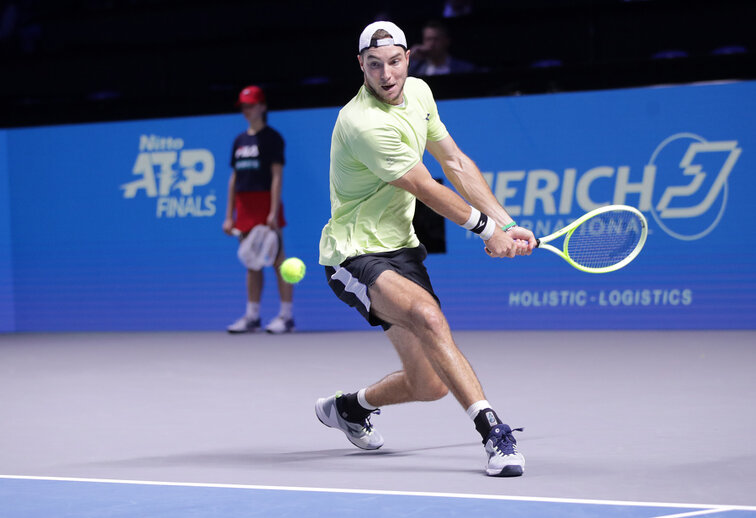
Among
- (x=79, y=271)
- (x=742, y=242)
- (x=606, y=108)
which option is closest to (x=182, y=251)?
(x=79, y=271)

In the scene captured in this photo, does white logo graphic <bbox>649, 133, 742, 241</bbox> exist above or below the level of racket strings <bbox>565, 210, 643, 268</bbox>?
above

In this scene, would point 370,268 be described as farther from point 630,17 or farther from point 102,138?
point 102,138

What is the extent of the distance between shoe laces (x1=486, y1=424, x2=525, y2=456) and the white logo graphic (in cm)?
532

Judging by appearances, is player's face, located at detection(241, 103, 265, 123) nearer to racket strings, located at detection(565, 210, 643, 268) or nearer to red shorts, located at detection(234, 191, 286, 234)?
red shorts, located at detection(234, 191, 286, 234)

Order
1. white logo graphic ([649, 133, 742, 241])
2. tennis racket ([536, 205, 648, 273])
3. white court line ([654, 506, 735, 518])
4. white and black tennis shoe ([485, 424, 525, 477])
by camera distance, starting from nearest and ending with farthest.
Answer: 1. white court line ([654, 506, 735, 518])
2. white and black tennis shoe ([485, 424, 525, 477])
3. tennis racket ([536, 205, 648, 273])
4. white logo graphic ([649, 133, 742, 241])

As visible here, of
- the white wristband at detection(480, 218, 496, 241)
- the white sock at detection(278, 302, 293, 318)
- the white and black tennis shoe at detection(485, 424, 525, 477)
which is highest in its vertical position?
the white sock at detection(278, 302, 293, 318)

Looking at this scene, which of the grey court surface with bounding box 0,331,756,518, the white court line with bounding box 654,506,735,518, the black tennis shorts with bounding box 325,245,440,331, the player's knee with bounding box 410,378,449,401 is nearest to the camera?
the white court line with bounding box 654,506,735,518

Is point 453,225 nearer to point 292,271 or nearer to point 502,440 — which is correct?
point 292,271

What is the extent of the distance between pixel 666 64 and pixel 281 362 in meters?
3.77

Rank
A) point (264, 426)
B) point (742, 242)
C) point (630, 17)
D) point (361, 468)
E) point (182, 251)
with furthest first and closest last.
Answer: point (182, 251), point (630, 17), point (742, 242), point (264, 426), point (361, 468)

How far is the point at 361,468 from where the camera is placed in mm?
4336

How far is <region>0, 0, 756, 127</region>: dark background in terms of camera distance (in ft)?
31.0

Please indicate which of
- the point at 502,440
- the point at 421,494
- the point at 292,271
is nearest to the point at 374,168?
the point at 502,440

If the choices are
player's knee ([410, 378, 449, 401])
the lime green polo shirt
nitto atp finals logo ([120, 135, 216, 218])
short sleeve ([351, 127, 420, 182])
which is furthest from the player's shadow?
nitto atp finals logo ([120, 135, 216, 218])
